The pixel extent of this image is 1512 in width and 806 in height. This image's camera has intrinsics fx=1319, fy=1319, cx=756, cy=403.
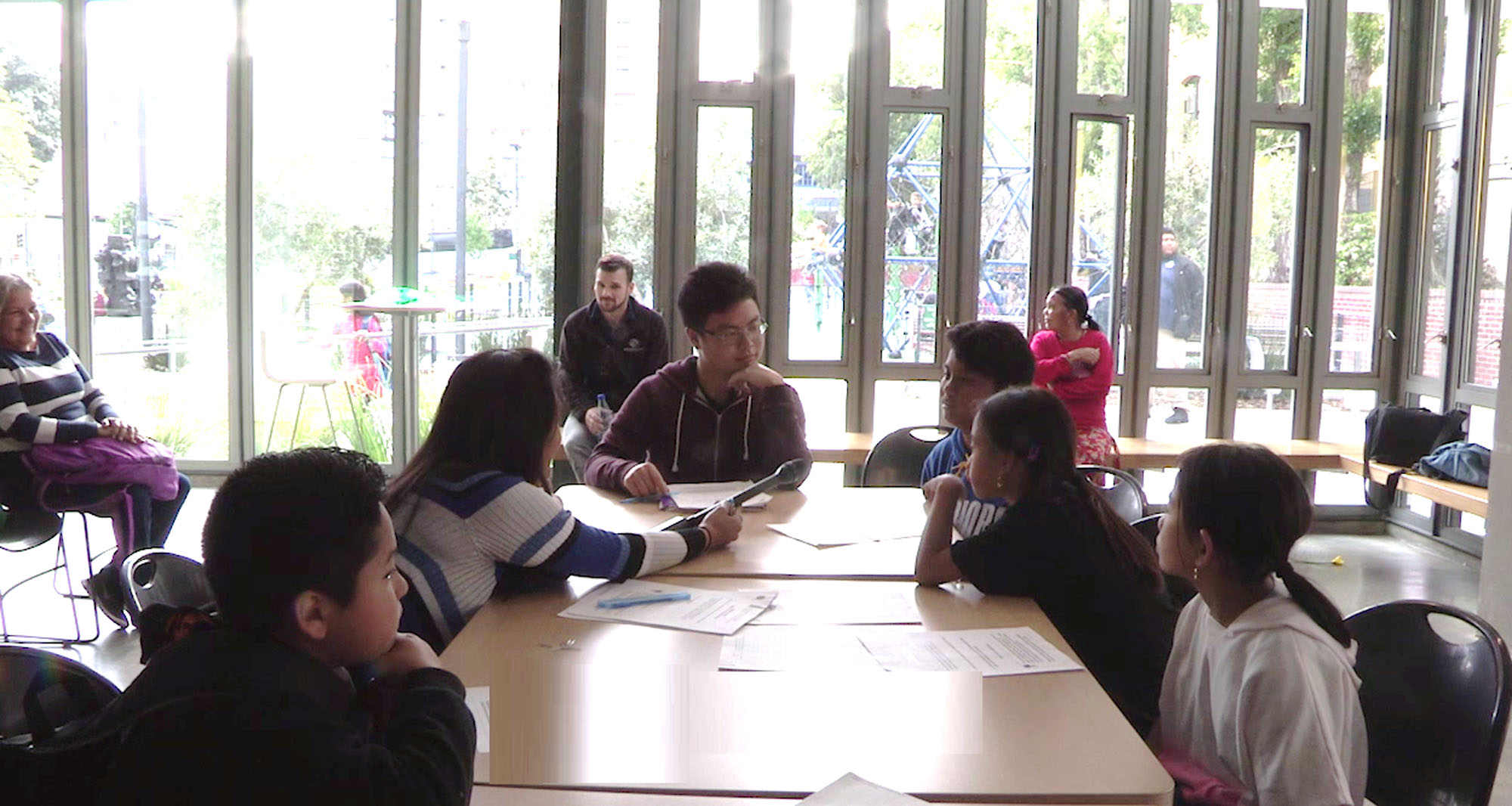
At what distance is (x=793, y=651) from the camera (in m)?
1.99

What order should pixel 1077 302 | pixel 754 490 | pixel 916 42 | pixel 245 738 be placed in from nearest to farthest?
pixel 245 738, pixel 754 490, pixel 1077 302, pixel 916 42

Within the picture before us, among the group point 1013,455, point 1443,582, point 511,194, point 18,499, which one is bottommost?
point 1443,582

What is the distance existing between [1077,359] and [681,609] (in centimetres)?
390

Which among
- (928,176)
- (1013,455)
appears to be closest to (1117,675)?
(1013,455)

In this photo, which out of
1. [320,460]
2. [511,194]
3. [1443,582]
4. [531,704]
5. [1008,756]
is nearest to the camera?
[320,460]

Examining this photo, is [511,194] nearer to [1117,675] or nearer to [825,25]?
[825,25]

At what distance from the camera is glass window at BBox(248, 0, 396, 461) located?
23.5ft

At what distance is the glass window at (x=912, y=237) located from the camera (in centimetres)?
645

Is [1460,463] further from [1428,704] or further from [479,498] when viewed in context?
[479,498]

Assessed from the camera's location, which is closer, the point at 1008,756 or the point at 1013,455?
the point at 1008,756

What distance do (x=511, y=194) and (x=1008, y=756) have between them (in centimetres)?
621

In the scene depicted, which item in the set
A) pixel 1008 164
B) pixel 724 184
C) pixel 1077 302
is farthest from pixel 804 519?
pixel 1008 164

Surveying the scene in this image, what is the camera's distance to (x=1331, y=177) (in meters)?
6.54

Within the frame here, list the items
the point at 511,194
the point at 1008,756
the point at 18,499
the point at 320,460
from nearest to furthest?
the point at 320,460
the point at 1008,756
the point at 18,499
the point at 511,194
